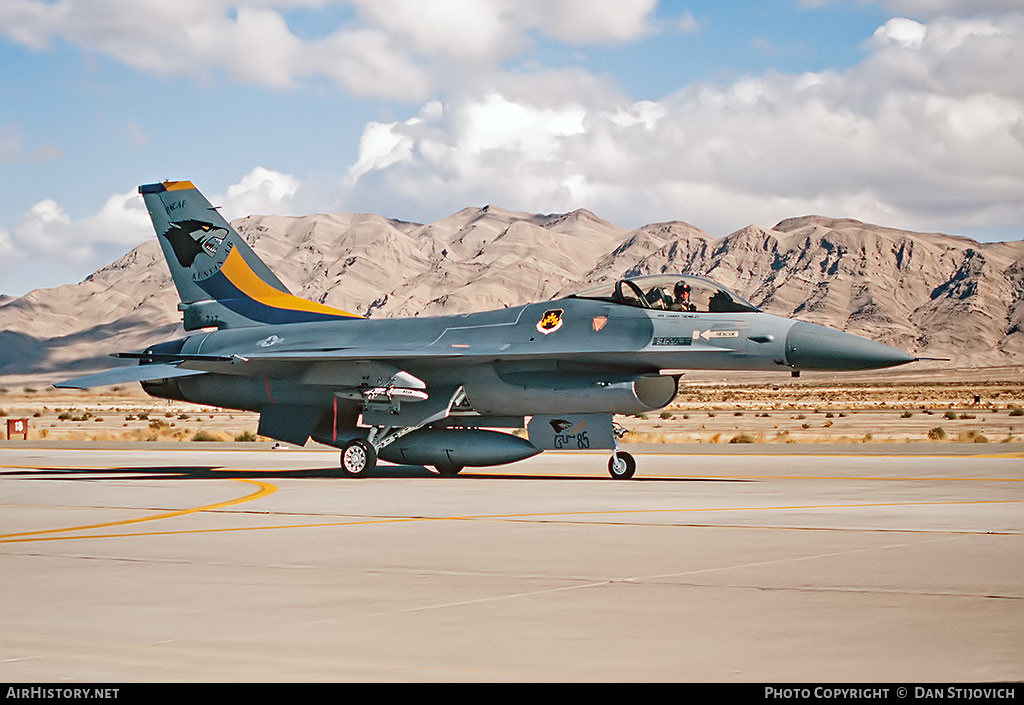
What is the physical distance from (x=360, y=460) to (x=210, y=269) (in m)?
5.95

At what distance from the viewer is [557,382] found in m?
19.9

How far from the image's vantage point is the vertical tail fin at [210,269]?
2434 centimetres

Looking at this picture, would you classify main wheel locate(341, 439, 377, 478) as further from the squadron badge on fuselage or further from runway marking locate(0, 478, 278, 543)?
the squadron badge on fuselage

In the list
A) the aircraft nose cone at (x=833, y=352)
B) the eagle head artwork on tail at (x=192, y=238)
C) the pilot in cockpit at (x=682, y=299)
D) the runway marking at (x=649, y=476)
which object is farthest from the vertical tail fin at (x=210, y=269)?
the aircraft nose cone at (x=833, y=352)

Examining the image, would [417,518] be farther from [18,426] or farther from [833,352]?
[18,426]

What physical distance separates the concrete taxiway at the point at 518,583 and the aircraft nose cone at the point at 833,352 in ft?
5.93

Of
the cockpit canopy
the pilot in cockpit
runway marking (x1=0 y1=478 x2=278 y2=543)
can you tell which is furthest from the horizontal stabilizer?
the pilot in cockpit

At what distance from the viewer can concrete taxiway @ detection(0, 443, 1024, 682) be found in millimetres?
6012

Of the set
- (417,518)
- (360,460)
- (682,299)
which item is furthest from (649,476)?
(417,518)

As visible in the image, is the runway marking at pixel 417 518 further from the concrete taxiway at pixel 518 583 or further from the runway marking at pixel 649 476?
the runway marking at pixel 649 476

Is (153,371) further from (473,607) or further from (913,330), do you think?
(913,330)

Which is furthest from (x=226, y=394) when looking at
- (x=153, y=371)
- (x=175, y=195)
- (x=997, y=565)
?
(x=997, y=565)

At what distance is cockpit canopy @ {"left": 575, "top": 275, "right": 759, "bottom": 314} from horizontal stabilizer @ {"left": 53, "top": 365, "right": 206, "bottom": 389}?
804 cm
